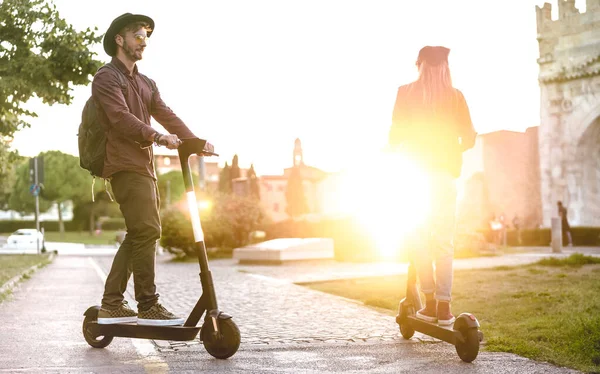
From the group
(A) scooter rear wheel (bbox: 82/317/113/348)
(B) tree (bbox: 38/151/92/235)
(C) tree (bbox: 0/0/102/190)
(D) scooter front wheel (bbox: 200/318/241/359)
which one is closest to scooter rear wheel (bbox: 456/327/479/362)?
(D) scooter front wheel (bbox: 200/318/241/359)

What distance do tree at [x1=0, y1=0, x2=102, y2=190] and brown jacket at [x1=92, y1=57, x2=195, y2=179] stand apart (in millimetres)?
7410

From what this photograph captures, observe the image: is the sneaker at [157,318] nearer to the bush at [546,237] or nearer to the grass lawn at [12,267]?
the grass lawn at [12,267]

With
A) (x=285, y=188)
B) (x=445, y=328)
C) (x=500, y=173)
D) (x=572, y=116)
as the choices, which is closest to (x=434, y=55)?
(x=445, y=328)

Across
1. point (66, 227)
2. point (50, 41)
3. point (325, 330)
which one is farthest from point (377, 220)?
point (66, 227)

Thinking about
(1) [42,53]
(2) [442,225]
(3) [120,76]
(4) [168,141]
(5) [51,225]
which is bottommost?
(2) [442,225]

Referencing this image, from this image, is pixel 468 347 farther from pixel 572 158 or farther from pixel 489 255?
pixel 572 158

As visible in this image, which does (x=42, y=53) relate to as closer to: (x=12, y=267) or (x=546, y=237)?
(x=12, y=267)

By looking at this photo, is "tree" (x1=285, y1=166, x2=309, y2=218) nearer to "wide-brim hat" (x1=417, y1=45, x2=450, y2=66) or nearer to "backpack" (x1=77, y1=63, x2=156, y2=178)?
"wide-brim hat" (x1=417, y1=45, x2=450, y2=66)

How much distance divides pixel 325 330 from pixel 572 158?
3396 centimetres

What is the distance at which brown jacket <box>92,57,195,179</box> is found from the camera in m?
4.74

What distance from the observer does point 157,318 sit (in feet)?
15.6

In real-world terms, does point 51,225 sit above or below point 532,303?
above

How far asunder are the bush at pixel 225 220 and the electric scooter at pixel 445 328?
1973cm

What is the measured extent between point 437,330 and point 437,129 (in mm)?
1324
